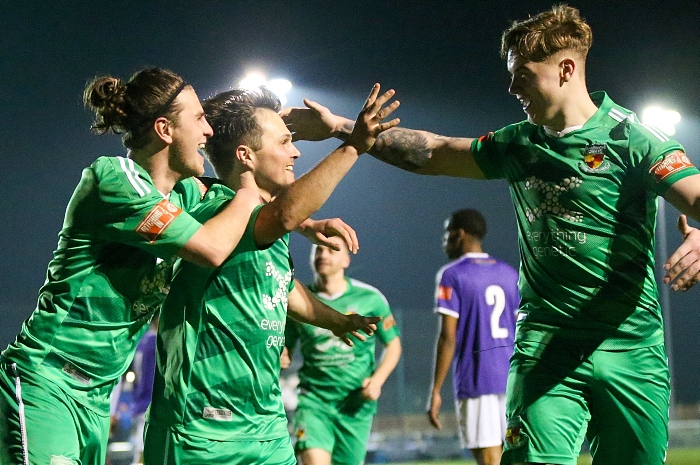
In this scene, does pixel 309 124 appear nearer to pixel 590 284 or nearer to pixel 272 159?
pixel 272 159

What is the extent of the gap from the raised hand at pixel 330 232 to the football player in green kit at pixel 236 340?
0.15 m

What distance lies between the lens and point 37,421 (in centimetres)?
337

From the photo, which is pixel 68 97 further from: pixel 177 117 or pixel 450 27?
pixel 177 117

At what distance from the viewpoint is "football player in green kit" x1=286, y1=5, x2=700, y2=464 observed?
366 cm

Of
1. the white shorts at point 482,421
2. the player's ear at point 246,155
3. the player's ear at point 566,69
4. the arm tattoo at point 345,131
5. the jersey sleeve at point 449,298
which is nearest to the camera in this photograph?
the player's ear at point 246,155

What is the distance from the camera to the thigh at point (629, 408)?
366 cm

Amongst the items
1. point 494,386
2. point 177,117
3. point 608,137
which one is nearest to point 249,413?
point 177,117

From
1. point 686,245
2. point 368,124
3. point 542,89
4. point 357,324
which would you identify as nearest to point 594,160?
point 542,89

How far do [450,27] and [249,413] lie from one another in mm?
28277

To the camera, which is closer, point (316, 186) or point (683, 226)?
point (316, 186)

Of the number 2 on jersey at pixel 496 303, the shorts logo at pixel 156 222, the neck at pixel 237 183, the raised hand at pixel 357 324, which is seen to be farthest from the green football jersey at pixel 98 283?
the number 2 on jersey at pixel 496 303

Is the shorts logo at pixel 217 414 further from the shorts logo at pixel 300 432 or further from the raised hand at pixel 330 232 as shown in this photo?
the shorts logo at pixel 300 432

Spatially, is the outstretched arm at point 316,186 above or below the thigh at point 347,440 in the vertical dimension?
above

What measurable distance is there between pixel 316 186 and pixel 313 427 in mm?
4043
